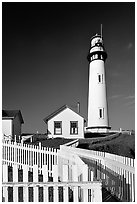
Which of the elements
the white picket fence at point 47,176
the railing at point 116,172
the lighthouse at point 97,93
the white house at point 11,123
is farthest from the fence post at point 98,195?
the lighthouse at point 97,93

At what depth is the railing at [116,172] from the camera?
2811 mm

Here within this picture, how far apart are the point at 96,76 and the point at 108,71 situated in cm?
133

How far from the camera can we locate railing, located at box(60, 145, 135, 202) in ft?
9.22

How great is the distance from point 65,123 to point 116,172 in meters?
11.4

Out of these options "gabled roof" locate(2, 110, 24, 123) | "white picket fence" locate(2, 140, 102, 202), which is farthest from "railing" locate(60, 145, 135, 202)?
"gabled roof" locate(2, 110, 24, 123)

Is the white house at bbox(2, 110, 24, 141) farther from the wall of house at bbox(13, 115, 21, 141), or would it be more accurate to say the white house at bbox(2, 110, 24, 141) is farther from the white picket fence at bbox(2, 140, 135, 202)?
the white picket fence at bbox(2, 140, 135, 202)

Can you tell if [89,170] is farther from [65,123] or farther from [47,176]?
[65,123]

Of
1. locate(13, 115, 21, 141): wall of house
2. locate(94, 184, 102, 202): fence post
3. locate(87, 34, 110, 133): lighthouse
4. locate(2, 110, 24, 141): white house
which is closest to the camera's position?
locate(94, 184, 102, 202): fence post

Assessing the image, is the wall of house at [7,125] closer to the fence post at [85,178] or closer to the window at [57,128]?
the window at [57,128]

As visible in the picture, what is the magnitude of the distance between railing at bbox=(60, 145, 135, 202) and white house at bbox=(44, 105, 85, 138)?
399 inches

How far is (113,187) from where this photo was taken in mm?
3369

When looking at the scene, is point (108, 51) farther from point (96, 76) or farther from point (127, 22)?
point (127, 22)

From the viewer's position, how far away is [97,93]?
16812 mm

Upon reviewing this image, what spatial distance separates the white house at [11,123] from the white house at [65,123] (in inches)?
78.7
